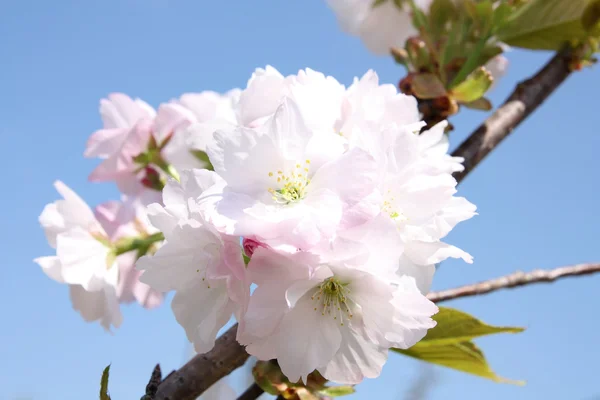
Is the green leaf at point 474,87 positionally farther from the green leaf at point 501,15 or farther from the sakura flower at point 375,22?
the sakura flower at point 375,22

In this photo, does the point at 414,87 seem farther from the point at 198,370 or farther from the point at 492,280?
the point at 198,370

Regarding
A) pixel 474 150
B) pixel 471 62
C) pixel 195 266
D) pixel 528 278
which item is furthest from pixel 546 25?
pixel 195 266

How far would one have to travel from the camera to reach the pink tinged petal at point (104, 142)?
789mm

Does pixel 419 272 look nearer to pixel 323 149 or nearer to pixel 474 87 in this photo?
pixel 323 149

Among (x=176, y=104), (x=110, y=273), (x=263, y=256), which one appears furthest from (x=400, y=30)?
(x=263, y=256)

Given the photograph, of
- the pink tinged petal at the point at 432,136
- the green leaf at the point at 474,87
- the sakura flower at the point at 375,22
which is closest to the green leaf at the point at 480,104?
the green leaf at the point at 474,87

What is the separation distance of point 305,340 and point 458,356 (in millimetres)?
302

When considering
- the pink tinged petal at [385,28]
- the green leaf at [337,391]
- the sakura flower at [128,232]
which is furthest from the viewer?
the pink tinged petal at [385,28]

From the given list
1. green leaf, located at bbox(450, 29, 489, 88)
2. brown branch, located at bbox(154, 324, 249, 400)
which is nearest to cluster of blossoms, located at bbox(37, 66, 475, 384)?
brown branch, located at bbox(154, 324, 249, 400)

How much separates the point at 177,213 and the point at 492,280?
1.68 ft

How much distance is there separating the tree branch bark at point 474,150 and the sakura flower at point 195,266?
129 mm

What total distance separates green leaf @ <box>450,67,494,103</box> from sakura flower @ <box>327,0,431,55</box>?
0.42 m

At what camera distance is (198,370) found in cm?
57

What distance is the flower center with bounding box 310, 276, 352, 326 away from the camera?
0.43m
